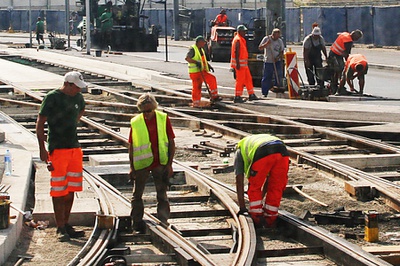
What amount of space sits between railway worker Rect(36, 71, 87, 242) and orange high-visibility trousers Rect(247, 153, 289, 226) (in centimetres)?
186

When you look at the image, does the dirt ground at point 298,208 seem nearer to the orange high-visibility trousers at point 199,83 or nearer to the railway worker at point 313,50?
the orange high-visibility trousers at point 199,83

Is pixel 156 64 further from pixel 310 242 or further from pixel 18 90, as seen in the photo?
pixel 310 242

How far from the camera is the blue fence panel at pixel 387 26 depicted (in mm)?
44594

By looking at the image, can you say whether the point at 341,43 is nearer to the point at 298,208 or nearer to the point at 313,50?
the point at 313,50

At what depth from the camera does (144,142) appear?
10.5 metres

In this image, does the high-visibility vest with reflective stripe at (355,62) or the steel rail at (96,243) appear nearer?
the steel rail at (96,243)

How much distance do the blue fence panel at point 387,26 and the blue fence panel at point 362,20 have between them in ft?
1.79

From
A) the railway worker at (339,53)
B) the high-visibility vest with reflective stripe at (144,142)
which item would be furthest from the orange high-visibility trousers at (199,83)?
the high-visibility vest with reflective stripe at (144,142)

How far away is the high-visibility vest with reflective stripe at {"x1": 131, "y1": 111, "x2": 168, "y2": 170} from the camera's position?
34.4ft

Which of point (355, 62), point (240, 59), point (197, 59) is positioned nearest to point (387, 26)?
point (355, 62)

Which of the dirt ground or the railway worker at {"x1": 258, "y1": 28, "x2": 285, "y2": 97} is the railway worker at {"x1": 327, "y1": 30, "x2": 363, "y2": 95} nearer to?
the railway worker at {"x1": 258, "y1": 28, "x2": 285, "y2": 97}

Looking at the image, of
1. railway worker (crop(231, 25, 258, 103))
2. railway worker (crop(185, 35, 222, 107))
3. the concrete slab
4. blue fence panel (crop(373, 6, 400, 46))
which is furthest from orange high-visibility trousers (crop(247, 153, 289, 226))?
blue fence panel (crop(373, 6, 400, 46))

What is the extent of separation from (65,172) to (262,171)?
2.09 metres

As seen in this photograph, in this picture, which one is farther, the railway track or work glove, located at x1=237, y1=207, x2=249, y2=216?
work glove, located at x1=237, y1=207, x2=249, y2=216
